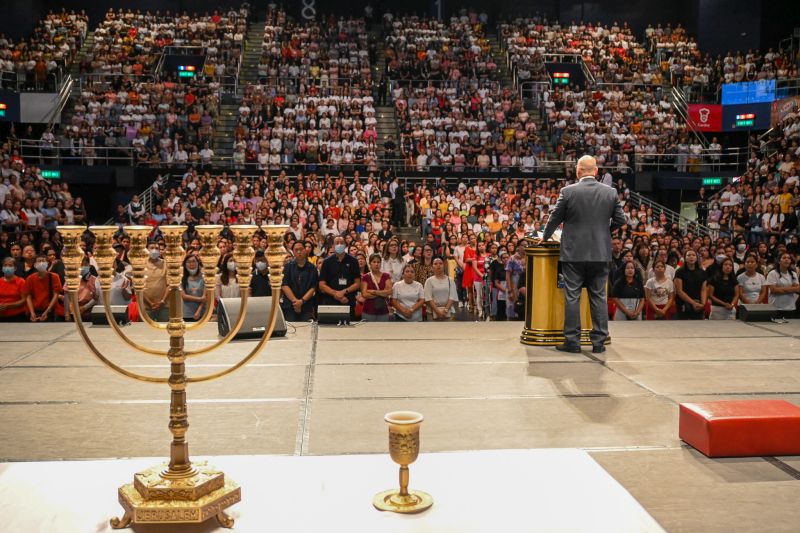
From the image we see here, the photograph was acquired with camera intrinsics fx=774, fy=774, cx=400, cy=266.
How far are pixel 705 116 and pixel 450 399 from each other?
22.3 m

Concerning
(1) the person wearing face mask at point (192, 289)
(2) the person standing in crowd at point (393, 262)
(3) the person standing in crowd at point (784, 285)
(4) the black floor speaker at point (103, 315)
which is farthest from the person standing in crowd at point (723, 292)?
(4) the black floor speaker at point (103, 315)

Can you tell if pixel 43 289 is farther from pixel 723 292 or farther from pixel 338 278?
pixel 723 292

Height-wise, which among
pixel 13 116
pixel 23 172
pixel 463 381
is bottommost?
pixel 463 381

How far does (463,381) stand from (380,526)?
3.22 m

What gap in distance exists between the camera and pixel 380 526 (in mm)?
2246

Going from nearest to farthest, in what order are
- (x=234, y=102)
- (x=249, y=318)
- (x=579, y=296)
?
(x=579, y=296) < (x=249, y=318) < (x=234, y=102)

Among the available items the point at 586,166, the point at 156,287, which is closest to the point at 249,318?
the point at 156,287

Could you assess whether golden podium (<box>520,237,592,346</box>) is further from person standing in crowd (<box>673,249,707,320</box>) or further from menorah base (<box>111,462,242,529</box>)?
menorah base (<box>111,462,242,529</box>)

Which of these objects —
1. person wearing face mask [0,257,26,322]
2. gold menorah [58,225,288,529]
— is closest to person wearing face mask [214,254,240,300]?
person wearing face mask [0,257,26,322]

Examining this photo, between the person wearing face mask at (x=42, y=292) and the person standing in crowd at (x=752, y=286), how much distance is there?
7.70 meters

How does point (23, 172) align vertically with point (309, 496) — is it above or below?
above

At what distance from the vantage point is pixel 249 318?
272 inches

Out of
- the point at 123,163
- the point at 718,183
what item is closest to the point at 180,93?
the point at 123,163

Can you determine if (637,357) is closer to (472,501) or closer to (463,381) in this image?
(463,381)
